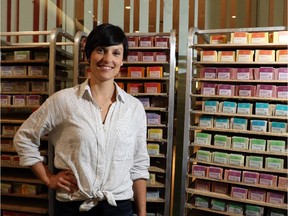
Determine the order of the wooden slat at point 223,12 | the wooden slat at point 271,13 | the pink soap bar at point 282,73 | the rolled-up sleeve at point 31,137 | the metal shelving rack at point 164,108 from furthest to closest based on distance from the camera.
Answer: the wooden slat at point 223,12 → the wooden slat at point 271,13 → the metal shelving rack at point 164,108 → the pink soap bar at point 282,73 → the rolled-up sleeve at point 31,137

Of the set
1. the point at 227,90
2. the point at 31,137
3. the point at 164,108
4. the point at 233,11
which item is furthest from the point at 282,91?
the point at 31,137

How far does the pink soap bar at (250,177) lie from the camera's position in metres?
2.14

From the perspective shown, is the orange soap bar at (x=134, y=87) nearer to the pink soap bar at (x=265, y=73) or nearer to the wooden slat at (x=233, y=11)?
the pink soap bar at (x=265, y=73)

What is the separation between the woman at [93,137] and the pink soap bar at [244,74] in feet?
3.60

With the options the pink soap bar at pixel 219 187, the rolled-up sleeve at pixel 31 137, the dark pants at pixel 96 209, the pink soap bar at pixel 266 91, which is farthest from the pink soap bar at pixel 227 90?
the rolled-up sleeve at pixel 31 137

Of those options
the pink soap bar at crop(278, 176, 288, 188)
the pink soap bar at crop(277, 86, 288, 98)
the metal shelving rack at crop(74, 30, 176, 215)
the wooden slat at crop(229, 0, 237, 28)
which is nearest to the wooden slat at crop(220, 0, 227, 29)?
the wooden slat at crop(229, 0, 237, 28)

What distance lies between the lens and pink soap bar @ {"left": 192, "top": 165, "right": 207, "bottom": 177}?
229 cm

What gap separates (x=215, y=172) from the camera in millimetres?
2244

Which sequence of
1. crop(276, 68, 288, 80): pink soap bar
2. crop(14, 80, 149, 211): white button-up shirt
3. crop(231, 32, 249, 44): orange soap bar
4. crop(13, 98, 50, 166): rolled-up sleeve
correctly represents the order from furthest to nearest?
crop(231, 32, 249, 44): orange soap bar
crop(276, 68, 288, 80): pink soap bar
crop(13, 98, 50, 166): rolled-up sleeve
crop(14, 80, 149, 211): white button-up shirt

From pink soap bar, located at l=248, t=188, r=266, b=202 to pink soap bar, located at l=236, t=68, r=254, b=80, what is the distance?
0.83 metres

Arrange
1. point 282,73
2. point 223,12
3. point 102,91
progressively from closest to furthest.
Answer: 1. point 102,91
2. point 282,73
3. point 223,12

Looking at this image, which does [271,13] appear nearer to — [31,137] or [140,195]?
[140,195]

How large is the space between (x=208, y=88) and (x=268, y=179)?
791mm

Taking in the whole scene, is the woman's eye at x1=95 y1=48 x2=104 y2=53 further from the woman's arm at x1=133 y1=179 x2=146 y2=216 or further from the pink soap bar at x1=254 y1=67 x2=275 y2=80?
the pink soap bar at x1=254 y1=67 x2=275 y2=80
